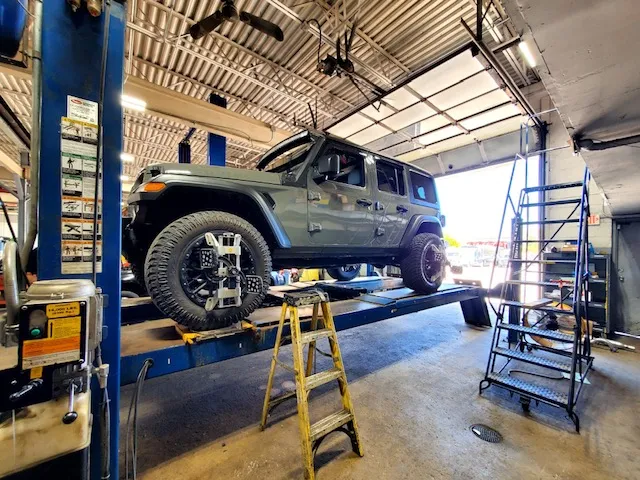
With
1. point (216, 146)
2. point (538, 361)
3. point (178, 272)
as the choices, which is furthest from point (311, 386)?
point (216, 146)

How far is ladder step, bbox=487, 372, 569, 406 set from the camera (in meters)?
2.33

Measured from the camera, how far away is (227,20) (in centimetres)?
319

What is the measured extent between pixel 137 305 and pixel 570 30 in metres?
3.27

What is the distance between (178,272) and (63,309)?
87cm

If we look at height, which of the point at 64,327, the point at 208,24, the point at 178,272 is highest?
Answer: the point at 208,24

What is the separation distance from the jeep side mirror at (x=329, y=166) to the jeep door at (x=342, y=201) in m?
0.03

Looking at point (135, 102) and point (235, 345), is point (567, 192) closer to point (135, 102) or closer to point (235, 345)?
point (235, 345)

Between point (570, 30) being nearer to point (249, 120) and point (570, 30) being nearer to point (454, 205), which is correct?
point (249, 120)

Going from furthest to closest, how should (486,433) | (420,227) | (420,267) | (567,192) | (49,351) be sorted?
(567,192)
(420,227)
(420,267)
(486,433)
(49,351)

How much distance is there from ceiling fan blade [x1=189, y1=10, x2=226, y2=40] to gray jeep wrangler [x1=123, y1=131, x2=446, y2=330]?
5.16ft

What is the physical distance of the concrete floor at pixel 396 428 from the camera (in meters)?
1.78

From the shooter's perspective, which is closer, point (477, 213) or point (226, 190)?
point (226, 190)

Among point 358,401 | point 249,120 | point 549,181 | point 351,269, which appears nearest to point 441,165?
point 549,181

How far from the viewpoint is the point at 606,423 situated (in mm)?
2305
